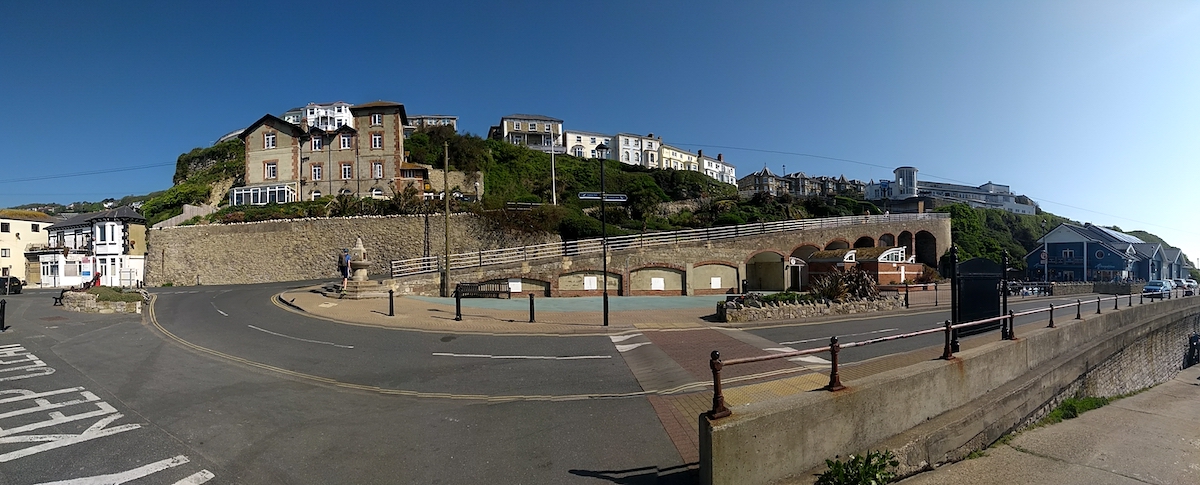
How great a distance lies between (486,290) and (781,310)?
13838mm

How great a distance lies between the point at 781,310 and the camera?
1764 cm

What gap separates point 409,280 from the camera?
24.0 meters

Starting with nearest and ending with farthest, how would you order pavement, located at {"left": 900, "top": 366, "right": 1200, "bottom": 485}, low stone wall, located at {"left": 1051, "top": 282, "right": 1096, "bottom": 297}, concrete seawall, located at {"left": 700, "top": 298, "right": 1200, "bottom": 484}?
concrete seawall, located at {"left": 700, "top": 298, "right": 1200, "bottom": 484} → pavement, located at {"left": 900, "top": 366, "right": 1200, "bottom": 485} → low stone wall, located at {"left": 1051, "top": 282, "right": 1096, "bottom": 297}

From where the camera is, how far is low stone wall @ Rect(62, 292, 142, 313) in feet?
62.0

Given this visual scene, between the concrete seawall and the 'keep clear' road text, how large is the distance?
17.0ft

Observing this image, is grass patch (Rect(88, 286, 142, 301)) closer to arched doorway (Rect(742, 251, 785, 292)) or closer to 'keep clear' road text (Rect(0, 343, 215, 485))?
'keep clear' road text (Rect(0, 343, 215, 485))

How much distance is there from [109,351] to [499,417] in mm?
11245

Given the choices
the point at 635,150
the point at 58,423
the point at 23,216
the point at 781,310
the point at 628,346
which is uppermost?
the point at 635,150

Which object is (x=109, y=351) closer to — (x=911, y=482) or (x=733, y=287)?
(x=911, y=482)

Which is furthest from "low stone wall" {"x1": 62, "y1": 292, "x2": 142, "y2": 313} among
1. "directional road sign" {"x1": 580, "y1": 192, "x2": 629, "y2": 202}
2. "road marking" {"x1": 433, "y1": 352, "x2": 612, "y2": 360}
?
"directional road sign" {"x1": 580, "y1": 192, "x2": 629, "y2": 202}

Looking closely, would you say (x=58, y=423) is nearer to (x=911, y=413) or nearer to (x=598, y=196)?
(x=911, y=413)

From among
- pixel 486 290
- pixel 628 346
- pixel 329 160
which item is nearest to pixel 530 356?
pixel 628 346

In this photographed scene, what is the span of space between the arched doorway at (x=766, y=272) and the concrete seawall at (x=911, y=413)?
76.8 ft

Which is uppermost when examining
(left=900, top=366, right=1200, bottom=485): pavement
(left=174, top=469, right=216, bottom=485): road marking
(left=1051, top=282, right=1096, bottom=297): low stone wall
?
(left=174, top=469, right=216, bottom=485): road marking
